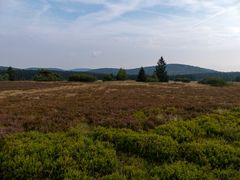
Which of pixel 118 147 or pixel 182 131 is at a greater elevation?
pixel 182 131

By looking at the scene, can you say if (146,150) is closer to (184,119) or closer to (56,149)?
(56,149)

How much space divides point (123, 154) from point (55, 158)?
6.77 feet

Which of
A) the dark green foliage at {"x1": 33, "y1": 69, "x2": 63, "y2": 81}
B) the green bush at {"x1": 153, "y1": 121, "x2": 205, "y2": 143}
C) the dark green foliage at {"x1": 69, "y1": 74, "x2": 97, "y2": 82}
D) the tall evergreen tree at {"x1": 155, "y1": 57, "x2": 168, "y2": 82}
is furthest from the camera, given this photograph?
the tall evergreen tree at {"x1": 155, "y1": 57, "x2": 168, "y2": 82}

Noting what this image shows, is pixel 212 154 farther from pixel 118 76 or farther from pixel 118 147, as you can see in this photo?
pixel 118 76

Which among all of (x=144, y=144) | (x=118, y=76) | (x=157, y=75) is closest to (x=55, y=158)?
(x=144, y=144)

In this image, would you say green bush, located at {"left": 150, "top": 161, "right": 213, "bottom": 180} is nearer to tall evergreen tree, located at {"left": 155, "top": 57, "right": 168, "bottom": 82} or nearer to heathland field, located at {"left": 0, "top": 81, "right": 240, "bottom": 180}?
heathland field, located at {"left": 0, "top": 81, "right": 240, "bottom": 180}

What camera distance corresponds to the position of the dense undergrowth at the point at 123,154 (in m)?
9.01

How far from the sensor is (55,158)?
384 inches

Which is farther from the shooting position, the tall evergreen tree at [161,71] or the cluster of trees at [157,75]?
the tall evergreen tree at [161,71]

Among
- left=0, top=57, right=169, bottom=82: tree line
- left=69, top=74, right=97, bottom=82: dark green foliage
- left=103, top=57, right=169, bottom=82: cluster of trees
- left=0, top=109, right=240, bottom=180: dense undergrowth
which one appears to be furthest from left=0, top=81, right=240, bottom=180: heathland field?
left=103, top=57, right=169, bottom=82: cluster of trees

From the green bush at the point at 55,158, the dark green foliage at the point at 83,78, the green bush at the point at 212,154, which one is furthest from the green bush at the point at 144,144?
the dark green foliage at the point at 83,78

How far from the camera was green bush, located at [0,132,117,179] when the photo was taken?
29.5ft

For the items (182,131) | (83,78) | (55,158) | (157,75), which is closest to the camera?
(55,158)

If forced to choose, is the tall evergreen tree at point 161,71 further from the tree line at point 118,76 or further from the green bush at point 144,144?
the green bush at point 144,144
